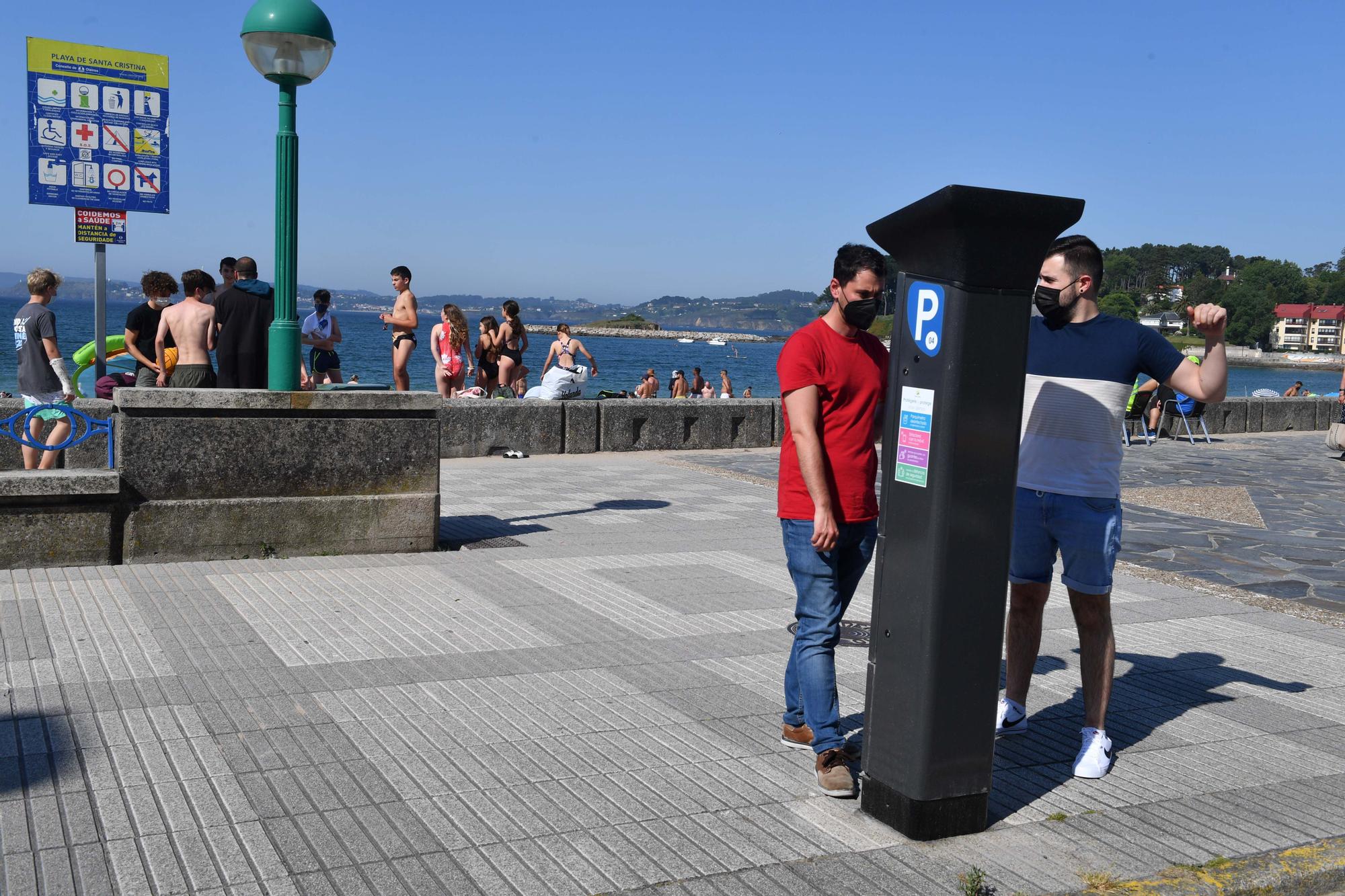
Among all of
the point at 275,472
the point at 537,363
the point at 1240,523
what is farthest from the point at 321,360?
the point at 537,363

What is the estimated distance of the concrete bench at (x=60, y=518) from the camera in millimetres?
6727

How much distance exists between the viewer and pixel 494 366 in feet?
53.6

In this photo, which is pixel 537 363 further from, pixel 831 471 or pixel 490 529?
pixel 831 471

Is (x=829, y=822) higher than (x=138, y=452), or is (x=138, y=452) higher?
(x=138, y=452)

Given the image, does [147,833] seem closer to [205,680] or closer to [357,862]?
[357,862]

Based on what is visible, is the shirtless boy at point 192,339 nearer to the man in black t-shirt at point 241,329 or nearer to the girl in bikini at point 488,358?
the man in black t-shirt at point 241,329

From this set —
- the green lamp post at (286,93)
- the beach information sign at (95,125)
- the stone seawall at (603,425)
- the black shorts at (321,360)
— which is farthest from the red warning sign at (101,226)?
the black shorts at (321,360)

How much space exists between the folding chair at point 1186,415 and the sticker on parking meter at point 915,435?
693 inches

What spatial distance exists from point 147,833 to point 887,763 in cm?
220

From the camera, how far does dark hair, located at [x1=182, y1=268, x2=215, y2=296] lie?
9.44 metres

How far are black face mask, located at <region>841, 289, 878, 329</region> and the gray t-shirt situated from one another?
24.0 ft

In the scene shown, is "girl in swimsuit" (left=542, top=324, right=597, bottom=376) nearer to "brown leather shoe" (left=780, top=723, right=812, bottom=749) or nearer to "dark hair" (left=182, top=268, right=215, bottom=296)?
"dark hair" (left=182, top=268, right=215, bottom=296)

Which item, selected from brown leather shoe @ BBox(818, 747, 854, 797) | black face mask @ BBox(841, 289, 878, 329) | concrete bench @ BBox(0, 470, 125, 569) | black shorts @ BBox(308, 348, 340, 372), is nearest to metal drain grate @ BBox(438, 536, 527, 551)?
concrete bench @ BBox(0, 470, 125, 569)

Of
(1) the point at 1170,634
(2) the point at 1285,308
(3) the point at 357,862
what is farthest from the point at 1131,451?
(2) the point at 1285,308
